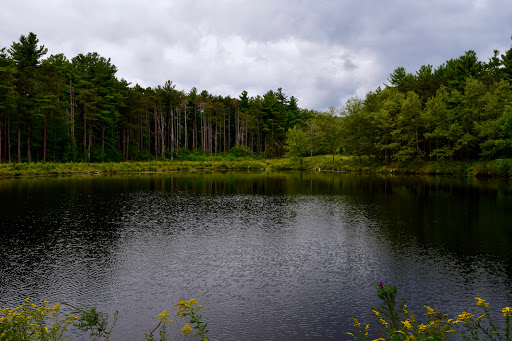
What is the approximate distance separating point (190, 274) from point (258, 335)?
16.6 ft

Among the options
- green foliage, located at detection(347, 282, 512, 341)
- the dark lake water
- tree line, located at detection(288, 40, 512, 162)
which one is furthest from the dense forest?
green foliage, located at detection(347, 282, 512, 341)

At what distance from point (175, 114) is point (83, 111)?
2908 cm

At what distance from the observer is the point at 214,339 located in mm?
9062

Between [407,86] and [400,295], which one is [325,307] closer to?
[400,295]

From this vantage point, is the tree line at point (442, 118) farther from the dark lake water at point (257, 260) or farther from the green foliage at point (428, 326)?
the green foliage at point (428, 326)

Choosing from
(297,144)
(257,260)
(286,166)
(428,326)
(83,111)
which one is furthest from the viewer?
(297,144)

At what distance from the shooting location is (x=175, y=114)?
329 ft

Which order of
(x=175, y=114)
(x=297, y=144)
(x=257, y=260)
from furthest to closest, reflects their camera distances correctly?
(x=175, y=114)
(x=297, y=144)
(x=257, y=260)

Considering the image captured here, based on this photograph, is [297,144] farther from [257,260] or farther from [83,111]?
[257,260]

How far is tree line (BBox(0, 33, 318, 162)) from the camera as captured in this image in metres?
60.5

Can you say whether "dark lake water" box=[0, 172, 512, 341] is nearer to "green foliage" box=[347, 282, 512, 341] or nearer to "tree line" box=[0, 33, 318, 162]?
"green foliage" box=[347, 282, 512, 341]

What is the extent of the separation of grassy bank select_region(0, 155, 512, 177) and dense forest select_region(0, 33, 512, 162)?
7.89 ft

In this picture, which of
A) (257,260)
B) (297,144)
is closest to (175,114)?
(297,144)

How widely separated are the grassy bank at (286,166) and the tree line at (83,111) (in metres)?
5.26
